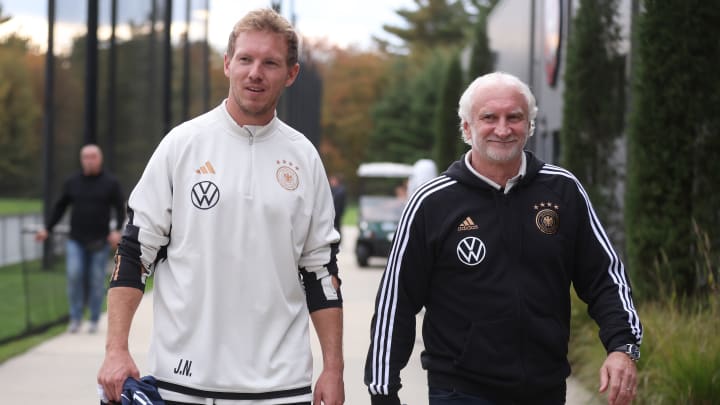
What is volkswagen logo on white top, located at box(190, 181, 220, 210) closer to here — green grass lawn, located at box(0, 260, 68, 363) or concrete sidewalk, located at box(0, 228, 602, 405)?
concrete sidewalk, located at box(0, 228, 602, 405)

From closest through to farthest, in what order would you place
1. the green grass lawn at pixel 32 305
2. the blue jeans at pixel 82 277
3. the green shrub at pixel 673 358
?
the green shrub at pixel 673 358 < the green grass lawn at pixel 32 305 < the blue jeans at pixel 82 277

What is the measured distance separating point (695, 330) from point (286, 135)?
4565 millimetres

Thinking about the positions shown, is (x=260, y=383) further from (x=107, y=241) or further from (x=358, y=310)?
(x=358, y=310)

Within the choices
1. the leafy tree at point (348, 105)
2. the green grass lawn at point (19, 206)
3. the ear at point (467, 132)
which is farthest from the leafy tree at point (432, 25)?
the ear at point (467, 132)

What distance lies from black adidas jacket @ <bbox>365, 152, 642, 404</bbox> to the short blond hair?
699mm

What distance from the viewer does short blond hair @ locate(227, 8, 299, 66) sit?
374 cm

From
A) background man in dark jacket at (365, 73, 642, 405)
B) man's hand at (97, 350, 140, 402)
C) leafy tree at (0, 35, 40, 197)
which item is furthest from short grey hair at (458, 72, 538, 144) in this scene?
leafy tree at (0, 35, 40, 197)

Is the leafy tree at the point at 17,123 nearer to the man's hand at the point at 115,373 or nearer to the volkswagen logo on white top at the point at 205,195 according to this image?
the volkswagen logo on white top at the point at 205,195

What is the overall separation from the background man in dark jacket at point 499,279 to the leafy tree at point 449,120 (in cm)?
2806

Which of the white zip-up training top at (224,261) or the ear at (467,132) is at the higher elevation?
the ear at (467,132)

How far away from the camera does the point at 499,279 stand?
395 centimetres

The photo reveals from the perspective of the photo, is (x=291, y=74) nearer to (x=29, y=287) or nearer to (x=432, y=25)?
(x=29, y=287)

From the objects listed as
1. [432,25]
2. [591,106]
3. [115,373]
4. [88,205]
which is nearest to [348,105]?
[432,25]

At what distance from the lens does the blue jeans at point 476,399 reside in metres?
3.96
